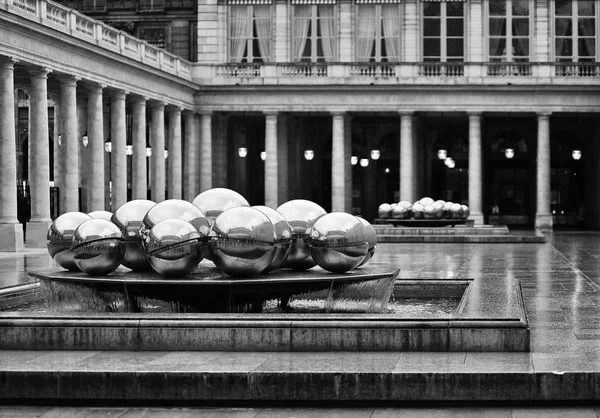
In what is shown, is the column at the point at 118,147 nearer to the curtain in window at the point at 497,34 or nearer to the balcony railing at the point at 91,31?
the balcony railing at the point at 91,31

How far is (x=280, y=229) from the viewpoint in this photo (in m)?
15.8

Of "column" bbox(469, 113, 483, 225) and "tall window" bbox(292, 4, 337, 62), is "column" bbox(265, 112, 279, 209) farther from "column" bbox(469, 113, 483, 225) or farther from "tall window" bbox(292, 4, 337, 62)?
"column" bbox(469, 113, 483, 225)

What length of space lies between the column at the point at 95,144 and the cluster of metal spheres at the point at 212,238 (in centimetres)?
2673

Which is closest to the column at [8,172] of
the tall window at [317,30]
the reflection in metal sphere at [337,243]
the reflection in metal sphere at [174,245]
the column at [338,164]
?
the reflection in metal sphere at [174,245]

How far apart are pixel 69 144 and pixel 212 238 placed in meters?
27.4

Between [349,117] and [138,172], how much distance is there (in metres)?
15.7

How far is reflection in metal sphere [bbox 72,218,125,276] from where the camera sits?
16266mm

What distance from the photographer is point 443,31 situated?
2381 inches

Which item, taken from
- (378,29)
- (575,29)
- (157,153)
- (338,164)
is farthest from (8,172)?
(575,29)

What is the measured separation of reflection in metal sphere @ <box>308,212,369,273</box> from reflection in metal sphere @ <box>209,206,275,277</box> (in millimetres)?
901

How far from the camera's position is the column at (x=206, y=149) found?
59906 millimetres

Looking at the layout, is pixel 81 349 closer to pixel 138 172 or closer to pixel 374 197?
pixel 138 172

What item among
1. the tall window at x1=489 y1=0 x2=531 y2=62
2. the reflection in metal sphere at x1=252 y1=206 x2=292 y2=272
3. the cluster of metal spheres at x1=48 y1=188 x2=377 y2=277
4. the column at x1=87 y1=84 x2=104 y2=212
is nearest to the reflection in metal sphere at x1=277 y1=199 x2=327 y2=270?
the cluster of metal spheres at x1=48 y1=188 x2=377 y2=277

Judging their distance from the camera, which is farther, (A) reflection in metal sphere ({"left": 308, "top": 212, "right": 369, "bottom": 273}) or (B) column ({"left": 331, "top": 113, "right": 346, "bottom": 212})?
(B) column ({"left": 331, "top": 113, "right": 346, "bottom": 212})
